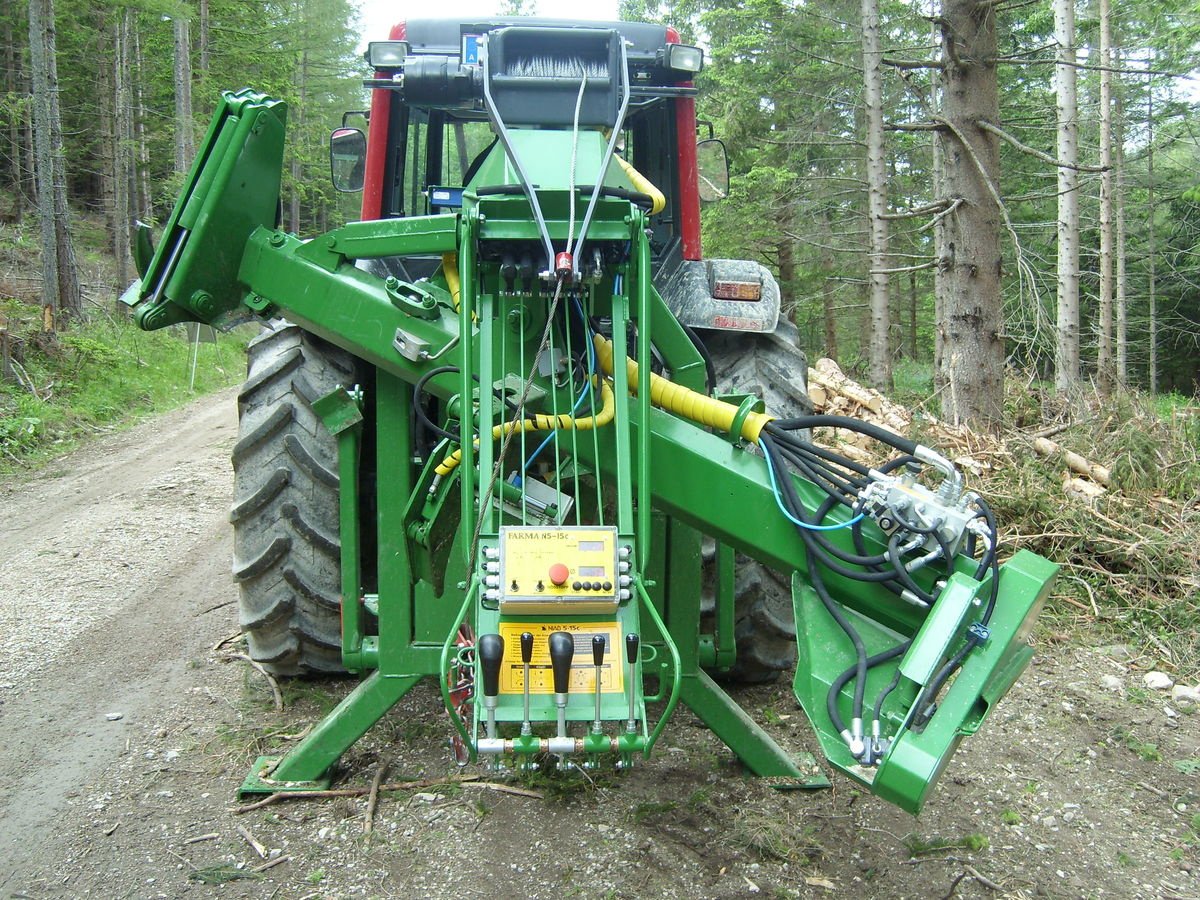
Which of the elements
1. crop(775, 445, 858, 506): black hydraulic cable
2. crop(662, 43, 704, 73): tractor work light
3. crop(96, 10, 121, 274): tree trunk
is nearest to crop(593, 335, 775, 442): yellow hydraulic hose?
crop(775, 445, 858, 506): black hydraulic cable

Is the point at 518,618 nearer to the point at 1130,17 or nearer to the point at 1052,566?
the point at 1052,566

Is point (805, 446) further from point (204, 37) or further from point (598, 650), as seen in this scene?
point (204, 37)

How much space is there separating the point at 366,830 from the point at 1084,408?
6392 mm

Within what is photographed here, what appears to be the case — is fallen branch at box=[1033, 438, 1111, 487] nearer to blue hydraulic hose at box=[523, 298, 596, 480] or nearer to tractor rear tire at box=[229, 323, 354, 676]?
blue hydraulic hose at box=[523, 298, 596, 480]

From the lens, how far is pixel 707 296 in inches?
162

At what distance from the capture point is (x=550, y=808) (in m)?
3.29

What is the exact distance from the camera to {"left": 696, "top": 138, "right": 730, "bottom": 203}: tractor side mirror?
4.89 metres

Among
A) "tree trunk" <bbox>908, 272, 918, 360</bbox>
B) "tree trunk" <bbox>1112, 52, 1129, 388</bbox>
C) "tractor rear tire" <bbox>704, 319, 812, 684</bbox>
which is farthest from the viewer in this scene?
"tree trunk" <bbox>908, 272, 918, 360</bbox>

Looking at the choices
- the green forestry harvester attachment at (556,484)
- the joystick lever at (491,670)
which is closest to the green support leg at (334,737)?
the green forestry harvester attachment at (556,484)

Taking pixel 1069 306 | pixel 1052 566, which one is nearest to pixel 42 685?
pixel 1052 566

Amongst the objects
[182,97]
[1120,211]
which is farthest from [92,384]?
[1120,211]

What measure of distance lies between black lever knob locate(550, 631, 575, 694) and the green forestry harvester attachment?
0.01 meters

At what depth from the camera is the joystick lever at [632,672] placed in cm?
234

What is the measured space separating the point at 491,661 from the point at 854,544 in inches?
39.5
